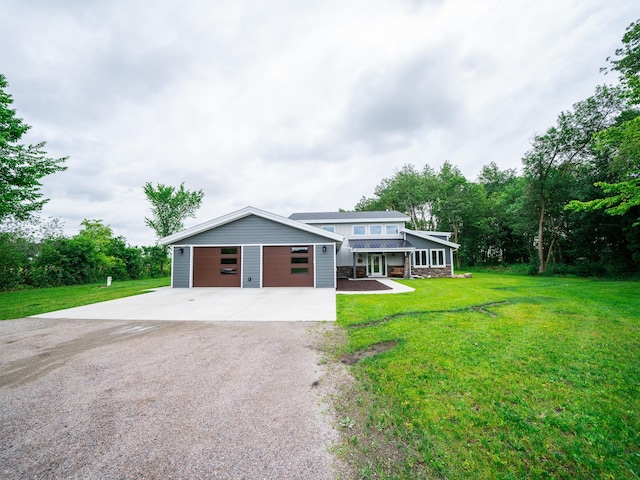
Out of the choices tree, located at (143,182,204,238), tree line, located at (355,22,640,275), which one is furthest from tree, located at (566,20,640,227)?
tree, located at (143,182,204,238)

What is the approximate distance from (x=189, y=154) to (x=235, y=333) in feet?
56.6

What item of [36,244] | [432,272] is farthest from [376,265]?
[36,244]

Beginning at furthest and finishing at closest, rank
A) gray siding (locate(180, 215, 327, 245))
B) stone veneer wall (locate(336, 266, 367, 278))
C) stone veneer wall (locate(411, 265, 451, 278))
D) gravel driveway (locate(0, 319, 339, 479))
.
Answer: stone veneer wall (locate(336, 266, 367, 278))
stone veneer wall (locate(411, 265, 451, 278))
gray siding (locate(180, 215, 327, 245))
gravel driveway (locate(0, 319, 339, 479))

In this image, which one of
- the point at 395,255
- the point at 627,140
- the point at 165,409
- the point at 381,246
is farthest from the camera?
the point at 395,255

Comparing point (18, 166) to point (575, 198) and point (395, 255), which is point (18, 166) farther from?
point (575, 198)

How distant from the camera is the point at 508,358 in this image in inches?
145

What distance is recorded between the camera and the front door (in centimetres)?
1859

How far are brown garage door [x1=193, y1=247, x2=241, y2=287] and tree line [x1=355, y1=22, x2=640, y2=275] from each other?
15.4m

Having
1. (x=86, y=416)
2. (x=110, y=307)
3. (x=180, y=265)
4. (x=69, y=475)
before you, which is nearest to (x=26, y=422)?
(x=86, y=416)

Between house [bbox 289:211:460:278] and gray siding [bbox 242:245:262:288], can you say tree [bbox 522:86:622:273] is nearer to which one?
house [bbox 289:211:460:278]

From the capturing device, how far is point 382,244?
1789 cm

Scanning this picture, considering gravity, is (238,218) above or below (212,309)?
above

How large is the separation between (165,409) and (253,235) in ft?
34.9

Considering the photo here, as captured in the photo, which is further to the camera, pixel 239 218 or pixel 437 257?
pixel 437 257
